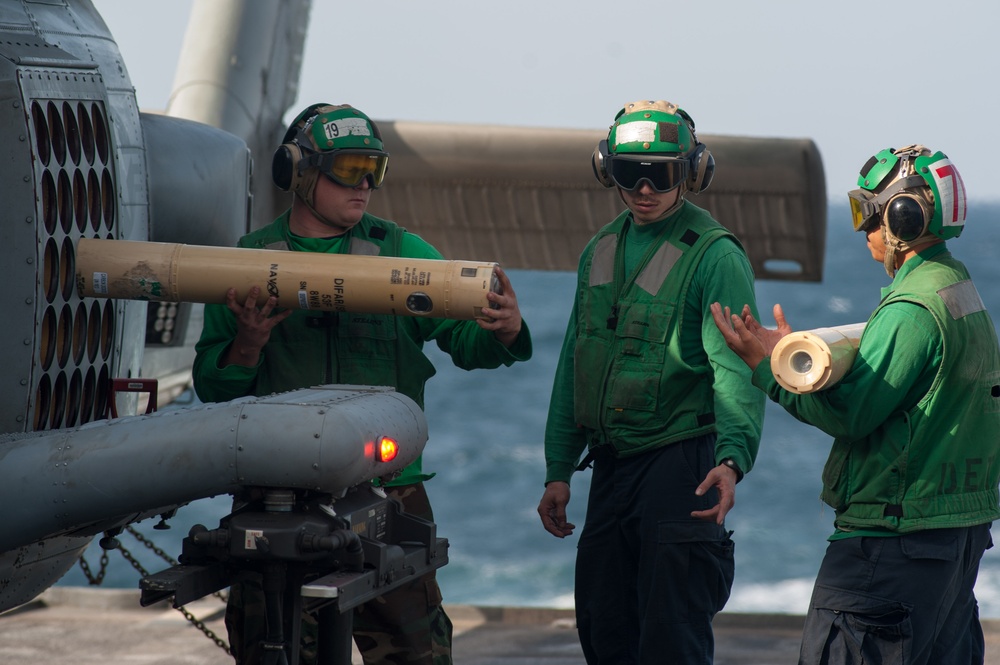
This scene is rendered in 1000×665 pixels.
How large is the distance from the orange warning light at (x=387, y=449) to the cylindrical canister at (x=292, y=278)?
48 centimetres

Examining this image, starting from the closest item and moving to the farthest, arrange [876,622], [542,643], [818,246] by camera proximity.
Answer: [876,622] → [542,643] → [818,246]

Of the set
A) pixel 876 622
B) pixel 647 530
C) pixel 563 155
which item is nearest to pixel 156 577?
pixel 647 530

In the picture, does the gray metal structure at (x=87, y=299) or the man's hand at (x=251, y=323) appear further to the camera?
the man's hand at (x=251, y=323)

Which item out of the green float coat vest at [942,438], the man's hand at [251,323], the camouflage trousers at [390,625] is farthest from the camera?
the camouflage trousers at [390,625]

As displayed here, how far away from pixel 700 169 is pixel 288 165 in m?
1.32

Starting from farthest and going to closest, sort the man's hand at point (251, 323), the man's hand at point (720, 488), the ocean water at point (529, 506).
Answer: the ocean water at point (529, 506) → the man's hand at point (251, 323) → the man's hand at point (720, 488)

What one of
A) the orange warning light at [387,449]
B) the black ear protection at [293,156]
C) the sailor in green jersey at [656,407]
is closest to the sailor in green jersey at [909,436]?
the sailor in green jersey at [656,407]

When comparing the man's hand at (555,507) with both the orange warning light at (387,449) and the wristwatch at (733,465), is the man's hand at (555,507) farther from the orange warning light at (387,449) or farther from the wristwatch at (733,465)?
the orange warning light at (387,449)

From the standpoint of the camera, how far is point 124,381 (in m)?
4.70

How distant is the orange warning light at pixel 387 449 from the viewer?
388 cm

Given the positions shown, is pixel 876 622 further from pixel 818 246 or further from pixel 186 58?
pixel 186 58

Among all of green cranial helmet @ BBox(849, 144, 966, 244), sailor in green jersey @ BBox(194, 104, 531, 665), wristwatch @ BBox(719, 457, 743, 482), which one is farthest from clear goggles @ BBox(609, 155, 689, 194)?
wristwatch @ BBox(719, 457, 743, 482)

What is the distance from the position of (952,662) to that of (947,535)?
411 mm

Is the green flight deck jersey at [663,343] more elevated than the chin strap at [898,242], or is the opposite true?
the chin strap at [898,242]
